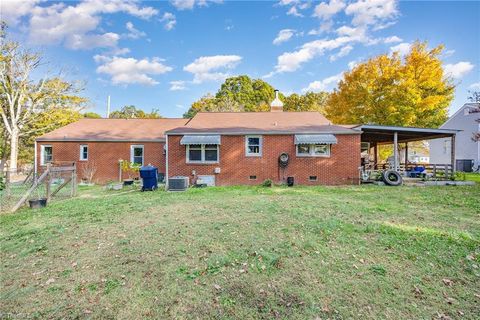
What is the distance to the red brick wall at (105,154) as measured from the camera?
17.8 metres

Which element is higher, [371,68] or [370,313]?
[371,68]

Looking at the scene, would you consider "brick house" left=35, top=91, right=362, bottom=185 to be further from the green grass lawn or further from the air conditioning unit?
the green grass lawn

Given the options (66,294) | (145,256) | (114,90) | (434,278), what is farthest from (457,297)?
(114,90)

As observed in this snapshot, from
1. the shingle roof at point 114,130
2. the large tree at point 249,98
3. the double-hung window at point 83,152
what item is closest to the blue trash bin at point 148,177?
the shingle roof at point 114,130

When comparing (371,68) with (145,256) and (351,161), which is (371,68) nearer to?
(351,161)

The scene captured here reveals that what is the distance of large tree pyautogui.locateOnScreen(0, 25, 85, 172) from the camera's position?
23.4 meters

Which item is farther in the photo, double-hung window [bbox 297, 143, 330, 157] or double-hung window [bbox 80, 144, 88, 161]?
double-hung window [bbox 80, 144, 88, 161]

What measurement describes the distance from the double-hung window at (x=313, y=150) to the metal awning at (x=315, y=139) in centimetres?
52

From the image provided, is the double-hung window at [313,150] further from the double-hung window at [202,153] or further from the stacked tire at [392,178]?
the double-hung window at [202,153]

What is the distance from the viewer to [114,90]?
32062 mm

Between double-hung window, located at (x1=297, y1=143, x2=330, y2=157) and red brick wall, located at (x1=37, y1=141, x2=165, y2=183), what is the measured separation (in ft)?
31.9

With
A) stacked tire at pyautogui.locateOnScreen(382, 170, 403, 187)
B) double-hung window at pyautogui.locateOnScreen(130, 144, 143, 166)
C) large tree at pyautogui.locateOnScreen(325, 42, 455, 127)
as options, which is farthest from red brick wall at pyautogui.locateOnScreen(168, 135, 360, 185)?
large tree at pyautogui.locateOnScreen(325, 42, 455, 127)

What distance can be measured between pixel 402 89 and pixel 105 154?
2534 centimetres

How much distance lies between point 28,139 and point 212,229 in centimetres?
3351
